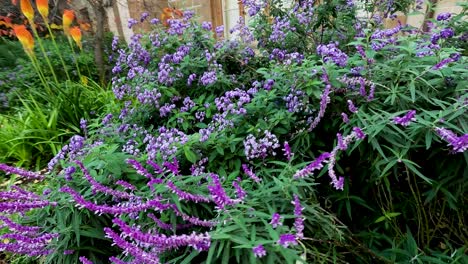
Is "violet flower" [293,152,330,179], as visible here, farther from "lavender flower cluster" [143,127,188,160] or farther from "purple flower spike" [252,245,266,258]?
"lavender flower cluster" [143,127,188,160]

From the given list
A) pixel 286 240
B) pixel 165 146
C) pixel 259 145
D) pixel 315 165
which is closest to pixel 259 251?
pixel 286 240

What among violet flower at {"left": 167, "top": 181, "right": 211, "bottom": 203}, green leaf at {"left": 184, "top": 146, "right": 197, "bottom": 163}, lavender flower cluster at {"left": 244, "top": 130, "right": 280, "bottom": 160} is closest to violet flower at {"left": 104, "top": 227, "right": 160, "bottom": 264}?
violet flower at {"left": 167, "top": 181, "right": 211, "bottom": 203}

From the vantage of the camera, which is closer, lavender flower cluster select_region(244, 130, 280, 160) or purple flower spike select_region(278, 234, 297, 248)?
Result: purple flower spike select_region(278, 234, 297, 248)

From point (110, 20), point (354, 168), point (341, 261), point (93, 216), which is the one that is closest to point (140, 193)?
point (93, 216)

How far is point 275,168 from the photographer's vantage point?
5.93ft

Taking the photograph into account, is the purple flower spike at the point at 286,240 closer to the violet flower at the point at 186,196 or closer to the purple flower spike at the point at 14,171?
the violet flower at the point at 186,196

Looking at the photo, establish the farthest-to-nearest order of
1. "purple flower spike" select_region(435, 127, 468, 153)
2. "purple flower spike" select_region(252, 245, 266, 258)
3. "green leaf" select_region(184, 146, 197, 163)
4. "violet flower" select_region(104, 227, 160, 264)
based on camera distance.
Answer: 1. "green leaf" select_region(184, 146, 197, 163)
2. "purple flower spike" select_region(435, 127, 468, 153)
3. "violet flower" select_region(104, 227, 160, 264)
4. "purple flower spike" select_region(252, 245, 266, 258)

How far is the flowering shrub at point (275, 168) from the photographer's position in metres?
1.34

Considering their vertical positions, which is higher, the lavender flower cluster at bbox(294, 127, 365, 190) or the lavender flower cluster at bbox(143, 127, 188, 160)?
the lavender flower cluster at bbox(294, 127, 365, 190)

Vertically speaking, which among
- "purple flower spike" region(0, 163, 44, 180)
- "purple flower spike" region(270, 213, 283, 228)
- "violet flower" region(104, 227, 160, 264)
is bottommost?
"violet flower" region(104, 227, 160, 264)

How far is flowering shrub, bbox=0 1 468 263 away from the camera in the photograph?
1.34 metres

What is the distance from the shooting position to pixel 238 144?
6.07 feet

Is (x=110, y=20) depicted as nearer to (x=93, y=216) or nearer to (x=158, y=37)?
(x=158, y=37)

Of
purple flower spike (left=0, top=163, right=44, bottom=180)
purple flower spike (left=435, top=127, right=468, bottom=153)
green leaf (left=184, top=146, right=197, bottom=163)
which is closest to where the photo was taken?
purple flower spike (left=435, top=127, right=468, bottom=153)
